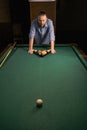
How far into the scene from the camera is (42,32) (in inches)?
139

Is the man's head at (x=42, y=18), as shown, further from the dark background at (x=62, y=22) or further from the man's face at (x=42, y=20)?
the dark background at (x=62, y=22)

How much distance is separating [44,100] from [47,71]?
2.37 ft

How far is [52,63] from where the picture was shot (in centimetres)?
257

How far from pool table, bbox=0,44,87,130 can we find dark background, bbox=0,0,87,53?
2.69 metres

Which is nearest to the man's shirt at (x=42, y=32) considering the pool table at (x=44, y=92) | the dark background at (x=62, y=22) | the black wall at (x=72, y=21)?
the pool table at (x=44, y=92)

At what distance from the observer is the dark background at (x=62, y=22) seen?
5273mm

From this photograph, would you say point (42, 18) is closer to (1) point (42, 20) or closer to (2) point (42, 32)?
(1) point (42, 20)

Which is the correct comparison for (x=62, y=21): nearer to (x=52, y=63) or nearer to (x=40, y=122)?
(x=52, y=63)

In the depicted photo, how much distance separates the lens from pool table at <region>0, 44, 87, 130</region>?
4.33 ft

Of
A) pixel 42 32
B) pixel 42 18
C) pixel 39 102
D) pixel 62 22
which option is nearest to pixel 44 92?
pixel 39 102

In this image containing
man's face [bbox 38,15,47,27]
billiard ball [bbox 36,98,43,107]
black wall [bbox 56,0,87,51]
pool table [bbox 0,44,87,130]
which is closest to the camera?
pool table [bbox 0,44,87,130]

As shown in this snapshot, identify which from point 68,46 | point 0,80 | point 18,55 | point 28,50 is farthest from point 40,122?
point 68,46

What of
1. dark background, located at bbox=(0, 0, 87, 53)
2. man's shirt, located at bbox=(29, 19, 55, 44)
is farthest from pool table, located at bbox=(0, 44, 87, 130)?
dark background, located at bbox=(0, 0, 87, 53)

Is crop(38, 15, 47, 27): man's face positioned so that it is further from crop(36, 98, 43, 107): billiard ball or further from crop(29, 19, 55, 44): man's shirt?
crop(36, 98, 43, 107): billiard ball
